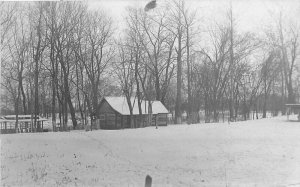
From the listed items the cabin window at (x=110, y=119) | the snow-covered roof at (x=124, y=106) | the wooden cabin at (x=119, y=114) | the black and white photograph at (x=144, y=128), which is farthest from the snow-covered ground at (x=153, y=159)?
the cabin window at (x=110, y=119)

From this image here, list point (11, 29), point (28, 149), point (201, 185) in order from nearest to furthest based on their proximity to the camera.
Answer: point (201, 185) < point (28, 149) < point (11, 29)

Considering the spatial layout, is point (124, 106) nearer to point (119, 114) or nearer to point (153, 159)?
point (119, 114)

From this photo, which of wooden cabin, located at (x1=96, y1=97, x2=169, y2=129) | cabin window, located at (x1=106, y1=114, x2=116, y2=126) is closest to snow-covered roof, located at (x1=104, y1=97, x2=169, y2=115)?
wooden cabin, located at (x1=96, y1=97, x2=169, y2=129)

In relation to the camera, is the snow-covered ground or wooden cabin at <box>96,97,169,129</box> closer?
the snow-covered ground

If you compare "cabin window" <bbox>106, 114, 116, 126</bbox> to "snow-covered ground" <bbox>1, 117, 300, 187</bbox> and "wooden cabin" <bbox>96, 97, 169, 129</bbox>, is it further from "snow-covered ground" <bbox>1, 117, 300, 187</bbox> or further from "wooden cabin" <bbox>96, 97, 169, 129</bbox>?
"snow-covered ground" <bbox>1, 117, 300, 187</bbox>

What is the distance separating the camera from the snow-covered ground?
1817cm

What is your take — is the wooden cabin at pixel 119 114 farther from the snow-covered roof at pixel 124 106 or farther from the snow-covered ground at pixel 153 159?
the snow-covered ground at pixel 153 159

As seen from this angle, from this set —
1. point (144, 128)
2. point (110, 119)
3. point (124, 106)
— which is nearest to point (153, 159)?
point (144, 128)

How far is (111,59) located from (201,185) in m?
39.5

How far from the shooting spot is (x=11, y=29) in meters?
47.6

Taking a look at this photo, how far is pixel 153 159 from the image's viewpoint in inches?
870

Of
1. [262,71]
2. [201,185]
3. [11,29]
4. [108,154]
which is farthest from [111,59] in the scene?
[201,185]

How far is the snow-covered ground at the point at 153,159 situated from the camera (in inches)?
715

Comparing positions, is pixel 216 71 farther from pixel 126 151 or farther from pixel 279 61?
pixel 126 151
